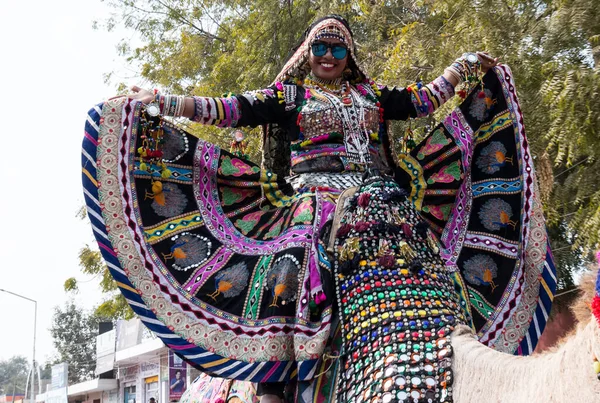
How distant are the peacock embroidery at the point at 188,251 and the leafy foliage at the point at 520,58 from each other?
10.9 ft

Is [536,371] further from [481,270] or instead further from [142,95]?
[142,95]

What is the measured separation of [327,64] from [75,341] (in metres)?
59.0

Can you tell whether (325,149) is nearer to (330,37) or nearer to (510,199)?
(330,37)

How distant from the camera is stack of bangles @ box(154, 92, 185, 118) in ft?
12.8

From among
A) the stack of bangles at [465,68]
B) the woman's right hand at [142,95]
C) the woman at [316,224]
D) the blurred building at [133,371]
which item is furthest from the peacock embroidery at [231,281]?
the blurred building at [133,371]

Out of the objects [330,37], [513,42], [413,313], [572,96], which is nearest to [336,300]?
[413,313]

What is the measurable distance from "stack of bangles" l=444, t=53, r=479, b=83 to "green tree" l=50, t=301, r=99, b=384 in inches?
2252

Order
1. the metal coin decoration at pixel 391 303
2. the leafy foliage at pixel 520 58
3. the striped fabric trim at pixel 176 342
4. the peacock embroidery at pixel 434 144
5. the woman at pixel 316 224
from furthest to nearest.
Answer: the leafy foliage at pixel 520 58 < the peacock embroidery at pixel 434 144 < the striped fabric trim at pixel 176 342 < the woman at pixel 316 224 < the metal coin decoration at pixel 391 303

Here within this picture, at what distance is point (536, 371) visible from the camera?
84.8 inches

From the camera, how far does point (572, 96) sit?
5559 millimetres

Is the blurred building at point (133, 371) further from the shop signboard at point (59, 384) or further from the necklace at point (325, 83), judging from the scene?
the necklace at point (325, 83)

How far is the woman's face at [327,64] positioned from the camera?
13.7ft

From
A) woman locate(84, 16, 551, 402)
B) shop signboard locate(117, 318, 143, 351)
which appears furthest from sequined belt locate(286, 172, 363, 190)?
shop signboard locate(117, 318, 143, 351)

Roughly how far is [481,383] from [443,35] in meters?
→ 6.02
